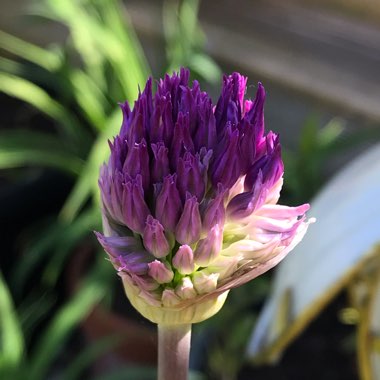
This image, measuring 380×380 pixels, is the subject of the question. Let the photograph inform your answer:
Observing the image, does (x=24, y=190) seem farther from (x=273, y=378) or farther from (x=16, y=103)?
(x=273, y=378)

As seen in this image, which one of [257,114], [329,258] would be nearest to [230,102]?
[257,114]

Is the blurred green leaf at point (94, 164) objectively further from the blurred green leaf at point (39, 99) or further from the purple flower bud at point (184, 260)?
the purple flower bud at point (184, 260)

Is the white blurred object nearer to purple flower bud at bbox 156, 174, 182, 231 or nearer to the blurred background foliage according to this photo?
the blurred background foliage

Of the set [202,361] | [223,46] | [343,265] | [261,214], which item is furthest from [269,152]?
[223,46]

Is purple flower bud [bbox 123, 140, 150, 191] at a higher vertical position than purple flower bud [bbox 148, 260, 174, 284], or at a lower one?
higher

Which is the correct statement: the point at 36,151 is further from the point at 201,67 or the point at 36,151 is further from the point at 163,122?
the point at 163,122

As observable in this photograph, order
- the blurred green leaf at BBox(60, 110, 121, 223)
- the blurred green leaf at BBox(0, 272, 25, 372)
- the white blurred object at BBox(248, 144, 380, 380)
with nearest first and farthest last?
the white blurred object at BBox(248, 144, 380, 380)
the blurred green leaf at BBox(0, 272, 25, 372)
the blurred green leaf at BBox(60, 110, 121, 223)

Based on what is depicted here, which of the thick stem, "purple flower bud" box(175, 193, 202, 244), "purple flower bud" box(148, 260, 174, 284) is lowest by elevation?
the thick stem

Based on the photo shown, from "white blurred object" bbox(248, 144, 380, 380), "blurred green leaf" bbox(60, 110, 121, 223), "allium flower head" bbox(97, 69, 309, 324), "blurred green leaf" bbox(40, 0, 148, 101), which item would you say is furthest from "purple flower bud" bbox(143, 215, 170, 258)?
"blurred green leaf" bbox(40, 0, 148, 101)
